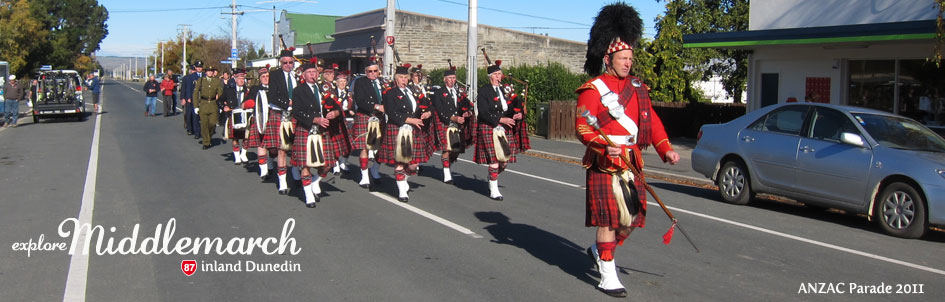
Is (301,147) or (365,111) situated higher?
(365,111)

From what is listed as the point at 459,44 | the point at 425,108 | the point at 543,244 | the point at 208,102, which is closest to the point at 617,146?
the point at 543,244

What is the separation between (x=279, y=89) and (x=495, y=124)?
2.88 meters

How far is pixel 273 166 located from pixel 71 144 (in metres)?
7.71

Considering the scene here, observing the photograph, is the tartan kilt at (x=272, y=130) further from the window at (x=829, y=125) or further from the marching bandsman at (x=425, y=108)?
the window at (x=829, y=125)

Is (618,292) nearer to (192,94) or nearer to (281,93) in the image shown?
(281,93)

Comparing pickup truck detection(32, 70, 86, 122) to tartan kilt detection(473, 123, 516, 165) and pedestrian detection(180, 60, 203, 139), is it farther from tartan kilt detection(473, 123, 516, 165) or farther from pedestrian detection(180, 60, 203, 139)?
tartan kilt detection(473, 123, 516, 165)

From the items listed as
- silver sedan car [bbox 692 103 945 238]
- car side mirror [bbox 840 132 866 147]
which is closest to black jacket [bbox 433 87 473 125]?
silver sedan car [bbox 692 103 945 238]

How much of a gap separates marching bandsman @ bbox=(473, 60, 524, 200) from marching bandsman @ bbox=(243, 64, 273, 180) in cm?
299

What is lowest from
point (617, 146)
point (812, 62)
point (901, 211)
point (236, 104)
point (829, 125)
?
point (901, 211)

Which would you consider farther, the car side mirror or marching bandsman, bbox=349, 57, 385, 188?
marching bandsman, bbox=349, 57, 385, 188

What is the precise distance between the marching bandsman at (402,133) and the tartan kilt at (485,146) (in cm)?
74

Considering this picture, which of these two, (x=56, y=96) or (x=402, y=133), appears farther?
(x=56, y=96)

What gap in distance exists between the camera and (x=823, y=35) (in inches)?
638

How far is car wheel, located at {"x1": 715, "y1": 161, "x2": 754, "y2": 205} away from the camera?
10.8m
